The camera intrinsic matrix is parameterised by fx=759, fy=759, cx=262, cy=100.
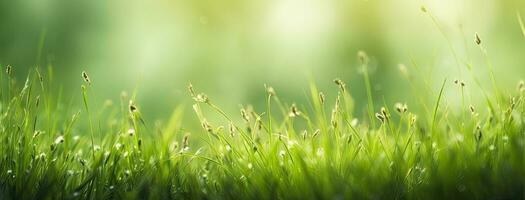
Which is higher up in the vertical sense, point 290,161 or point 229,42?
point 229,42

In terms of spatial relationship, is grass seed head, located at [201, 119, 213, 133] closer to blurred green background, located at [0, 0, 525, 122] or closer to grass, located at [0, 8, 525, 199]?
grass, located at [0, 8, 525, 199]

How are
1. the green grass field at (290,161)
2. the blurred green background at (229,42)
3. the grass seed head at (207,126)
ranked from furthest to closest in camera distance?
the blurred green background at (229,42), the grass seed head at (207,126), the green grass field at (290,161)

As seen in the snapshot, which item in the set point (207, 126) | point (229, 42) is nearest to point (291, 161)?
point (207, 126)

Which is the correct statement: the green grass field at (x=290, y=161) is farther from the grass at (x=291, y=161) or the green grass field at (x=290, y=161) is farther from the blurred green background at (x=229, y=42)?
the blurred green background at (x=229, y=42)

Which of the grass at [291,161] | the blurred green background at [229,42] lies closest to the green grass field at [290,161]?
the grass at [291,161]

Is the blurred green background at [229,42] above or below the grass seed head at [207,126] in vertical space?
above

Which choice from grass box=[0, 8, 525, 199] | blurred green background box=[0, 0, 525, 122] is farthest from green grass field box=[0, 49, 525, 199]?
blurred green background box=[0, 0, 525, 122]

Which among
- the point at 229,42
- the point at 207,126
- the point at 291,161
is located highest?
the point at 229,42

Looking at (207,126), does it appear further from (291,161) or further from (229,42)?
(229,42)

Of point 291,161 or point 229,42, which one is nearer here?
point 291,161
